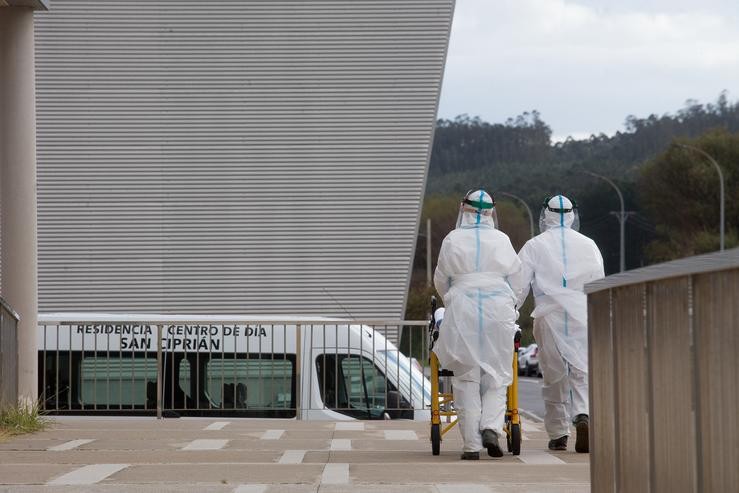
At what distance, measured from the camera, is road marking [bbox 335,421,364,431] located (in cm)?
1212

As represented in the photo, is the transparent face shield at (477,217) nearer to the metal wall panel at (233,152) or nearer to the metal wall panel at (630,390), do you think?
the metal wall panel at (630,390)

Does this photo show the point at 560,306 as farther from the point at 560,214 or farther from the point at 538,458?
the point at 538,458

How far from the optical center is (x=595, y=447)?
5.76 meters

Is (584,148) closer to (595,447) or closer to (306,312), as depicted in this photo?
(306,312)

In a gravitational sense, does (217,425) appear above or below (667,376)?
below

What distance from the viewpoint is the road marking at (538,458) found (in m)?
8.94

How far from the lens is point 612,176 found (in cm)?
10612

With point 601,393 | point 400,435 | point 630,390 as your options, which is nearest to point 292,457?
point 400,435

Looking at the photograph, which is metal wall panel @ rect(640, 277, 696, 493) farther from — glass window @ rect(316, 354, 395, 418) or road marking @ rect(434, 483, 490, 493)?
glass window @ rect(316, 354, 395, 418)

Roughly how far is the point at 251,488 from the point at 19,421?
4.50m

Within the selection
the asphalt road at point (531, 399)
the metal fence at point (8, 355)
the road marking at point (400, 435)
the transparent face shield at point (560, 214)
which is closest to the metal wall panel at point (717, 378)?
the transparent face shield at point (560, 214)

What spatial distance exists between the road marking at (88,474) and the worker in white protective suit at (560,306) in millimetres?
3095

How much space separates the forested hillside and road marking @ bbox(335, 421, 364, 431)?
5032 cm

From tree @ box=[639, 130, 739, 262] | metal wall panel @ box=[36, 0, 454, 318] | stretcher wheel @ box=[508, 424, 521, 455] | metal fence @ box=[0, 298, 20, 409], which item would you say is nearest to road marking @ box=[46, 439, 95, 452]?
metal fence @ box=[0, 298, 20, 409]
